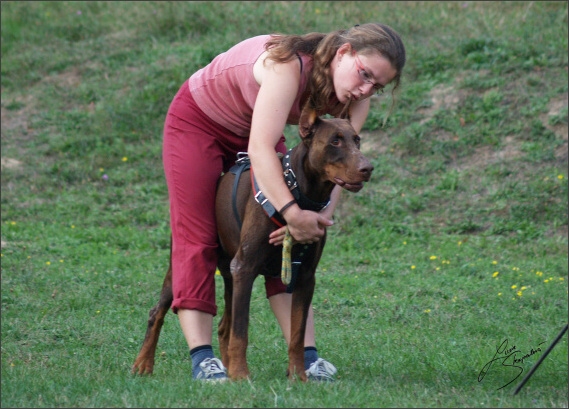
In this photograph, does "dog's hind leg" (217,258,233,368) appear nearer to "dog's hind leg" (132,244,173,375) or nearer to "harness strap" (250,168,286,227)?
"dog's hind leg" (132,244,173,375)

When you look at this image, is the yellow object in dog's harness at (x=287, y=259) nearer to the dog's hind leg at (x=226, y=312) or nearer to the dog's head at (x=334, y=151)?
the dog's head at (x=334, y=151)

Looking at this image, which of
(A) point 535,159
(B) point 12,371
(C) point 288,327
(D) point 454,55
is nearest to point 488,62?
(D) point 454,55

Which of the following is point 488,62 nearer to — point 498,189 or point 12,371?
point 498,189

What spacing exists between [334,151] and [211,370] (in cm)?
129

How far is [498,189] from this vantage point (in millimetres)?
10266

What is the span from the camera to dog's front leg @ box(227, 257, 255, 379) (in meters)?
4.21

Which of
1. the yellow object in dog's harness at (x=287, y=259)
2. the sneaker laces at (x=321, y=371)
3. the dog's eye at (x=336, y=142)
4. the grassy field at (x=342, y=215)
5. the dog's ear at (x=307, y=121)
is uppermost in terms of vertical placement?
Answer: the dog's ear at (x=307, y=121)

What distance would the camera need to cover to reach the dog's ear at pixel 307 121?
4.14m

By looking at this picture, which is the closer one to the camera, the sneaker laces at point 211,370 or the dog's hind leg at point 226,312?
the sneaker laces at point 211,370

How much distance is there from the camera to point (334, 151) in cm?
404

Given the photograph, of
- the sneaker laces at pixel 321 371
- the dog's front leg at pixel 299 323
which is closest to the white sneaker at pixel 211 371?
the dog's front leg at pixel 299 323

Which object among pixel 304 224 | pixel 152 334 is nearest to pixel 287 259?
pixel 304 224

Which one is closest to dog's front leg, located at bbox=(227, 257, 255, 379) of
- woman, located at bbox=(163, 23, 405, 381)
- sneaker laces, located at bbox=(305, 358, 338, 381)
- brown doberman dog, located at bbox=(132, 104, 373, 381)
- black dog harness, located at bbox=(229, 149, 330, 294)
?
brown doberman dog, located at bbox=(132, 104, 373, 381)

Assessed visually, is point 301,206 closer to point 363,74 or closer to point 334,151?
point 334,151
